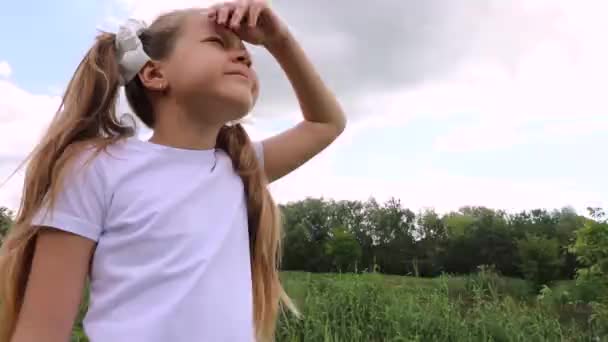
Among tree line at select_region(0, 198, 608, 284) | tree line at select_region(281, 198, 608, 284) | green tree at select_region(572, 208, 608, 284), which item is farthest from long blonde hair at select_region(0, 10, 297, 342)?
tree line at select_region(281, 198, 608, 284)

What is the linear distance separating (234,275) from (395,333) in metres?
2.94

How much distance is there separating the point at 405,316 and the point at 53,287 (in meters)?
3.21

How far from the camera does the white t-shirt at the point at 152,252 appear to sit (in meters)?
1.21

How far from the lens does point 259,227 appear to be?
1506 mm

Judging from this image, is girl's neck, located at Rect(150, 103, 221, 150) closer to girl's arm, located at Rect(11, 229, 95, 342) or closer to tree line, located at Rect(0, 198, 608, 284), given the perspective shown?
girl's arm, located at Rect(11, 229, 95, 342)

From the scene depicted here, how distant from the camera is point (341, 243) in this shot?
10.2m

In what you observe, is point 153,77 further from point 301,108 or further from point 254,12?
point 301,108

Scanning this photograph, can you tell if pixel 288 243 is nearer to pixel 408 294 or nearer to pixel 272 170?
pixel 408 294

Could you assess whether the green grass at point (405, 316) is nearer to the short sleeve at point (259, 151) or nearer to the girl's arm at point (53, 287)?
the short sleeve at point (259, 151)

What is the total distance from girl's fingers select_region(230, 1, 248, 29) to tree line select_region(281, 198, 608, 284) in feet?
23.0

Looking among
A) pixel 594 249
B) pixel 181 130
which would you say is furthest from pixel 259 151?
pixel 594 249

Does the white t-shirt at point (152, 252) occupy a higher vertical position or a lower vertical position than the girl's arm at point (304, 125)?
lower

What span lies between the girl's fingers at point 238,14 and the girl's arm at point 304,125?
0.21m

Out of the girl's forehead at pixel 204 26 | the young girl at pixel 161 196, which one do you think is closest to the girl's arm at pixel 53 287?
the young girl at pixel 161 196
